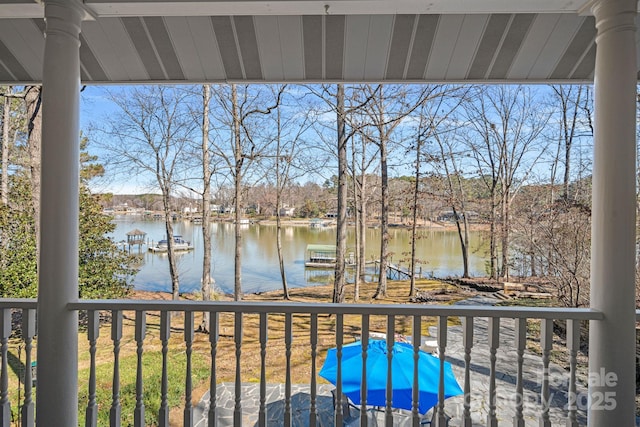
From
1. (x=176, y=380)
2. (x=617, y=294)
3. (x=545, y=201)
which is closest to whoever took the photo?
(x=617, y=294)

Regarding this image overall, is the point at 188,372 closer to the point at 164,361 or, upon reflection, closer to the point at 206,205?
the point at 164,361

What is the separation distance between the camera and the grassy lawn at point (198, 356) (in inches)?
200

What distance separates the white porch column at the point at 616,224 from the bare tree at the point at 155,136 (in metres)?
6.25

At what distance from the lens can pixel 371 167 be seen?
22.3ft

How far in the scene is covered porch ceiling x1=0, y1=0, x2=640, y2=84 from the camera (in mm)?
1847

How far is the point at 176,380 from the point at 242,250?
2.29 m

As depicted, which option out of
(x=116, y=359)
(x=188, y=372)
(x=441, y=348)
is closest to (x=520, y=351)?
(x=441, y=348)

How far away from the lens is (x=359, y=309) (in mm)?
1614

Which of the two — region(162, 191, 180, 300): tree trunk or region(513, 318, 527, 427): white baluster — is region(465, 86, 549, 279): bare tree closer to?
region(513, 318, 527, 427): white baluster

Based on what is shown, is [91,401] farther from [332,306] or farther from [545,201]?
[545,201]

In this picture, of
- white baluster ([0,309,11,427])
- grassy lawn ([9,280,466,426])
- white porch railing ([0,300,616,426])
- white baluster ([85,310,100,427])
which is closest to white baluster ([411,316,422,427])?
white porch railing ([0,300,616,426])

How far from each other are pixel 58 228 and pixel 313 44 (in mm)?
1599

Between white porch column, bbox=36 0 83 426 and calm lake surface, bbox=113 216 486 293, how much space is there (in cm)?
509

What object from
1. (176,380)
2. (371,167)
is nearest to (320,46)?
(371,167)
